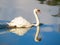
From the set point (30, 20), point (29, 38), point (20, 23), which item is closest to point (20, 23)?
point (20, 23)

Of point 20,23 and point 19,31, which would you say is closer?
point 19,31

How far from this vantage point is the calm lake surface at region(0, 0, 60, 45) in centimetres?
204

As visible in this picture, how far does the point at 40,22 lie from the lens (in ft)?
9.23

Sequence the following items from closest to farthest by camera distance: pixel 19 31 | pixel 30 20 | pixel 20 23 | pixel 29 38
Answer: pixel 29 38, pixel 19 31, pixel 20 23, pixel 30 20

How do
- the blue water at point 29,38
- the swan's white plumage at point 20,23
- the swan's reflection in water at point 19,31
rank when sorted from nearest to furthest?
1. the blue water at point 29,38
2. the swan's reflection in water at point 19,31
3. the swan's white plumage at point 20,23

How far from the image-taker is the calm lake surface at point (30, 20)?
204 cm

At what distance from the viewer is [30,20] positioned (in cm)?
286

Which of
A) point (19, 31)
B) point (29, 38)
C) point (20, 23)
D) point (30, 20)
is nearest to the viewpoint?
point (29, 38)

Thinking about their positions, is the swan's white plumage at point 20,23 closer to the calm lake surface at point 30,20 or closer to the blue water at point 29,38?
the calm lake surface at point 30,20

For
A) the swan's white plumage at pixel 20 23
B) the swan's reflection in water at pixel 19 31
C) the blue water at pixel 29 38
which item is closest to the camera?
the blue water at pixel 29 38

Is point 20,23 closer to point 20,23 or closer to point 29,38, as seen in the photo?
point 20,23

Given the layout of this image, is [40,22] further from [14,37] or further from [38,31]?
[14,37]

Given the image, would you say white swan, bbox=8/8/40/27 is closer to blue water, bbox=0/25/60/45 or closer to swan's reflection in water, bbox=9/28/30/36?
swan's reflection in water, bbox=9/28/30/36

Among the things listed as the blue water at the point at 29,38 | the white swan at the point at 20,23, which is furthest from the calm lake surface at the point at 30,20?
the white swan at the point at 20,23
